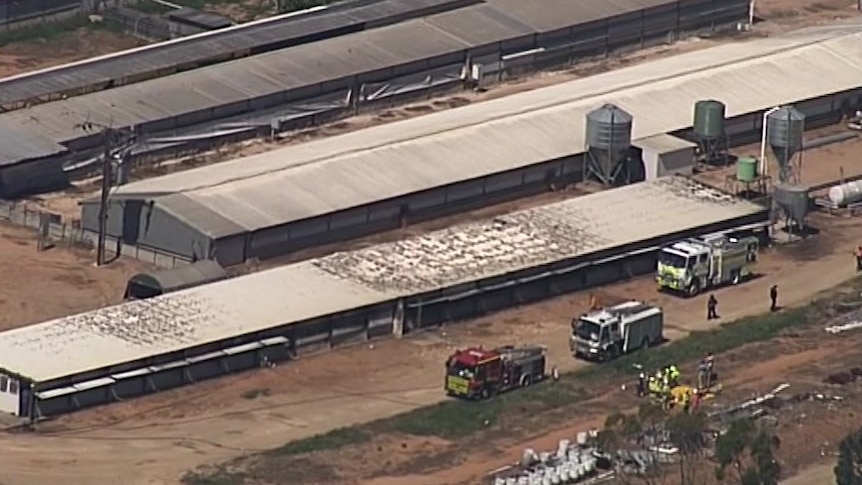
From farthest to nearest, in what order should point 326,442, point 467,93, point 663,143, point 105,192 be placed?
point 467,93
point 663,143
point 105,192
point 326,442

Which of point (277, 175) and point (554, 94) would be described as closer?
point (277, 175)

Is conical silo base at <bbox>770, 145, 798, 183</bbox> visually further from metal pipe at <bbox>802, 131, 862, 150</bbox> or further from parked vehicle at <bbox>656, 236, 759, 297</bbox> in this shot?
parked vehicle at <bbox>656, 236, 759, 297</bbox>

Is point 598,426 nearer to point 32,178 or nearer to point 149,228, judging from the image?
point 149,228

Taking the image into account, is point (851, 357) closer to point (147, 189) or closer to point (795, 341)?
point (795, 341)

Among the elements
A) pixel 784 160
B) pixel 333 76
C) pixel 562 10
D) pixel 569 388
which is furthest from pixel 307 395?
pixel 562 10

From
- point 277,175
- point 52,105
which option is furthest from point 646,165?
point 52,105

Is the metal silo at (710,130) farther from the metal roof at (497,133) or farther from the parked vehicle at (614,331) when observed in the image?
the parked vehicle at (614,331)

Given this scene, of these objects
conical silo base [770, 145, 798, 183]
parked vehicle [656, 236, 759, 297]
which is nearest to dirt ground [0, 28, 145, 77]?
conical silo base [770, 145, 798, 183]
